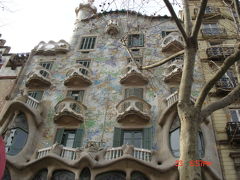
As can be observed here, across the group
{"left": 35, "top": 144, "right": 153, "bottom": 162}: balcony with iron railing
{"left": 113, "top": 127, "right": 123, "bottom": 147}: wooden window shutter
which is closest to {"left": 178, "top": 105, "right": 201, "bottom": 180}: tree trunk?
{"left": 35, "top": 144, "right": 153, "bottom": 162}: balcony with iron railing

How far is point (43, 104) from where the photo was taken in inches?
752

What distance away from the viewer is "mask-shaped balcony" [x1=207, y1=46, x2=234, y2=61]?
19391 mm

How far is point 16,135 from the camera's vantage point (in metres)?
16.6

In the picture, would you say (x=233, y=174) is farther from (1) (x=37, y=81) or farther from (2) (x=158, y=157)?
(1) (x=37, y=81)

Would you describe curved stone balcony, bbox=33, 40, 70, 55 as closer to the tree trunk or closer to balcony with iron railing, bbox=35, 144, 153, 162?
balcony with iron railing, bbox=35, 144, 153, 162

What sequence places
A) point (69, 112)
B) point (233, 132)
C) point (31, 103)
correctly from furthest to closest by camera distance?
point (31, 103) < point (69, 112) < point (233, 132)

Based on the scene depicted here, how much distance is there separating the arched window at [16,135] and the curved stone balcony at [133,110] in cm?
549

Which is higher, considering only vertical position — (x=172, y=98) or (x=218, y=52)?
(x=218, y=52)

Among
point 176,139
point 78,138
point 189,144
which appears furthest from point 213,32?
point 189,144

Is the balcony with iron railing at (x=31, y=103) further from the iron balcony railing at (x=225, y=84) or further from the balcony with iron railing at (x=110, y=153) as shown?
the iron balcony railing at (x=225, y=84)

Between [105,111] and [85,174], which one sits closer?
[85,174]

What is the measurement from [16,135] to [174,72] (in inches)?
403

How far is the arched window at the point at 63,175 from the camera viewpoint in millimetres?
14120

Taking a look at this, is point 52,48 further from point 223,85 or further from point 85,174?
point 223,85
